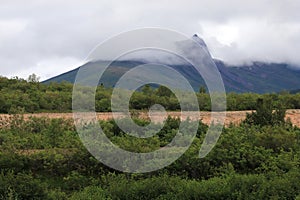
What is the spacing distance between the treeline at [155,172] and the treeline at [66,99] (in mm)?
5647

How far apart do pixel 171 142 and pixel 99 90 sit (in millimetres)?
13220

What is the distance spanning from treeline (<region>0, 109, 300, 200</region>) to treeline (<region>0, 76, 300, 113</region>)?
565 cm

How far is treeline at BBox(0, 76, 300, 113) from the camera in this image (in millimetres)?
31984

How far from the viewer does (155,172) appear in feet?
67.0

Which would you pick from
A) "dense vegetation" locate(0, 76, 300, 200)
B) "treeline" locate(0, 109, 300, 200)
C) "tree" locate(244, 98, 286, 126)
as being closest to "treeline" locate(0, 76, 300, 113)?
"dense vegetation" locate(0, 76, 300, 200)

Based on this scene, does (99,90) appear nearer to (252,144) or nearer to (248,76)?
(252,144)

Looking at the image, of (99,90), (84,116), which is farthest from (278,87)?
(84,116)

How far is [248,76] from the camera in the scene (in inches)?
4210

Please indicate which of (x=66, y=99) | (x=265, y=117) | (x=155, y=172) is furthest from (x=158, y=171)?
(x=66, y=99)

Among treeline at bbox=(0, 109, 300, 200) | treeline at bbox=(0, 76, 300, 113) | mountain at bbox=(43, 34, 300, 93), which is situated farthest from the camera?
mountain at bbox=(43, 34, 300, 93)

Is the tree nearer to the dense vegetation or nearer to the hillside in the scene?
the dense vegetation

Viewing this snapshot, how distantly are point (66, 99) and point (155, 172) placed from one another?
1434cm

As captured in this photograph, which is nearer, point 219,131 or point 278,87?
point 219,131

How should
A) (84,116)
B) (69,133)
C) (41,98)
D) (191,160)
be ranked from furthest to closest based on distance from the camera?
(41,98) → (84,116) → (69,133) → (191,160)
